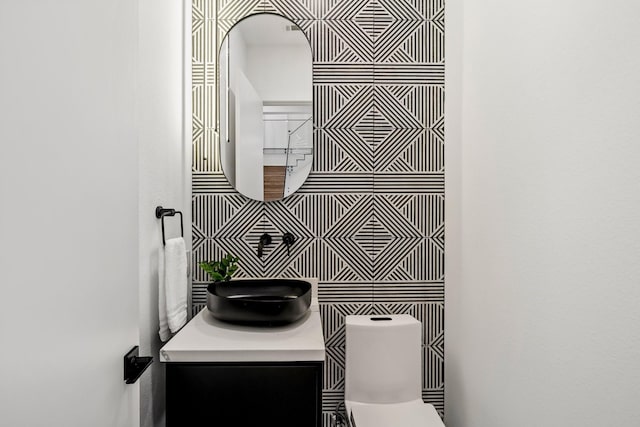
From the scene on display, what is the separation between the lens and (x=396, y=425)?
1764mm

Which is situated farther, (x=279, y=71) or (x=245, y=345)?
(x=279, y=71)

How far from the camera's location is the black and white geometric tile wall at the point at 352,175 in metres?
2.14
